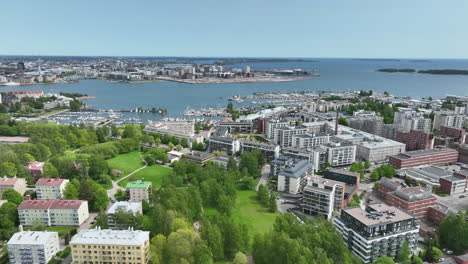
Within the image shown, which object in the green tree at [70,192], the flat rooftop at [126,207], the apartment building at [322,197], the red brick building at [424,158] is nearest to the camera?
the flat rooftop at [126,207]

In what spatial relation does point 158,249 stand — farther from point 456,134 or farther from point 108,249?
point 456,134

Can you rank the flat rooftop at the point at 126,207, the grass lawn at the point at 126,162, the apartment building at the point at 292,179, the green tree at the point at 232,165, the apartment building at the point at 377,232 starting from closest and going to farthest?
1. the apartment building at the point at 377,232
2. the flat rooftop at the point at 126,207
3. the apartment building at the point at 292,179
4. the green tree at the point at 232,165
5. the grass lawn at the point at 126,162

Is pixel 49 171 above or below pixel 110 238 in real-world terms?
below

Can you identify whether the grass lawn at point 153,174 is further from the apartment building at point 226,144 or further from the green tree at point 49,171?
the apartment building at point 226,144

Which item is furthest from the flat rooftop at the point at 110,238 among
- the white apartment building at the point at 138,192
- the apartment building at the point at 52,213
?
the white apartment building at the point at 138,192

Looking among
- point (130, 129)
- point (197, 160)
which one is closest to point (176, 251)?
point (197, 160)

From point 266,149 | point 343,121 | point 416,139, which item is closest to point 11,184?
point 266,149
